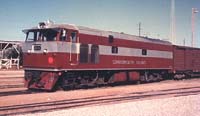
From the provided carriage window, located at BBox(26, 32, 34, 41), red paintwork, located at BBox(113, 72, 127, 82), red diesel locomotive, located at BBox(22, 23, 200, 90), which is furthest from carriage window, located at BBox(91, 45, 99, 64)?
carriage window, located at BBox(26, 32, 34, 41)

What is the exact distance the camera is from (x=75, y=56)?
21.5 metres

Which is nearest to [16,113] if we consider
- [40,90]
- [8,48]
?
[40,90]

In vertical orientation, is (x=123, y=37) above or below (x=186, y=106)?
above

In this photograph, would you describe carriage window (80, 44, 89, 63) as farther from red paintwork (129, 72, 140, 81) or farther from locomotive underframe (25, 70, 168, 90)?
red paintwork (129, 72, 140, 81)

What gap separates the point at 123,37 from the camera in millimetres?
26406

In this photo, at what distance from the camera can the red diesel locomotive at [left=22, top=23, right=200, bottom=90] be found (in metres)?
20.7

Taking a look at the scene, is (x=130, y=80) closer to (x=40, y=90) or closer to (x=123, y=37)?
(x=123, y=37)

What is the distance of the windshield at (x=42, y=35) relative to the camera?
20.9 metres

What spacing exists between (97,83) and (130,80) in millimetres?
4186

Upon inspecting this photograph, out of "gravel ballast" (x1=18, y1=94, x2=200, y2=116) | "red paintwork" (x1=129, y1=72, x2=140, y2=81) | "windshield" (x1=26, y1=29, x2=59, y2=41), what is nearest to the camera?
"gravel ballast" (x1=18, y1=94, x2=200, y2=116)

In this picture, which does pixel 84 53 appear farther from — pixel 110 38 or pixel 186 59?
pixel 186 59

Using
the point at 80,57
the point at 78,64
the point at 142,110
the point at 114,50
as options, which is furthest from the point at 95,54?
the point at 142,110

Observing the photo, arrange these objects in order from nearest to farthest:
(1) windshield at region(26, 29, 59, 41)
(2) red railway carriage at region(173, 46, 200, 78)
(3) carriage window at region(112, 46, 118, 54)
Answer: (1) windshield at region(26, 29, 59, 41), (3) carriage window at region(112, 46, 118, 54), (2) red railway carriage at region(173, 46, 200, 78)

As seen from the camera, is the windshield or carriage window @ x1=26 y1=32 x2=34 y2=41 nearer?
the windshield
